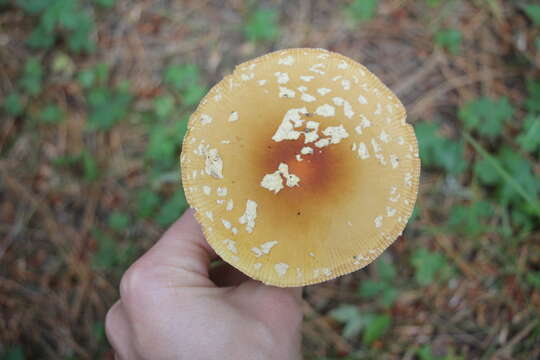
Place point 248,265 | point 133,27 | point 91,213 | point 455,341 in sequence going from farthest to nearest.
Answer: point 133,27
point 91,213
point 455,341
point 248,265

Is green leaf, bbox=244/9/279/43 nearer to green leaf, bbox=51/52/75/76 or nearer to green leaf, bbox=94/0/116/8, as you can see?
green leaf, bbox=94/0/116/8

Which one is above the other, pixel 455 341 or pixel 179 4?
pixel 179 4

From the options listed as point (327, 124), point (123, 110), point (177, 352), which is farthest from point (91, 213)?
point (327, 124)

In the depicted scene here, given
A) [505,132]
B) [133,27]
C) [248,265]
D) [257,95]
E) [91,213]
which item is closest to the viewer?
[248,265]

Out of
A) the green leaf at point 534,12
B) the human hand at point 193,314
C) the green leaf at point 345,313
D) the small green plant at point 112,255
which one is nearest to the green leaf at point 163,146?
the small green plant at point 112,255

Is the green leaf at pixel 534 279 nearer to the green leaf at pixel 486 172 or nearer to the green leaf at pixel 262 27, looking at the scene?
the green leaf at pixel 486 172

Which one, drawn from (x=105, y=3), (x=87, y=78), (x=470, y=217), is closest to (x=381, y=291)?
(x=470, y=217)

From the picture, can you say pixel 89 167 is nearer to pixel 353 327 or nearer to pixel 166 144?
pixel 166 144

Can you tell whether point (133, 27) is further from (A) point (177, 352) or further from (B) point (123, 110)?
(A) point (177, 352)
